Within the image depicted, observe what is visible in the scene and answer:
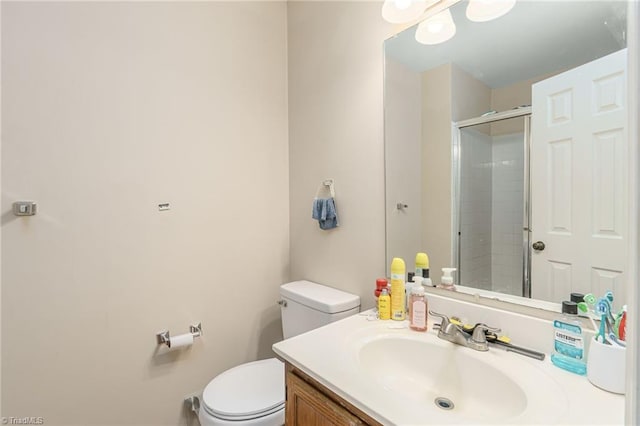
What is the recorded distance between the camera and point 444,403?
85 cm

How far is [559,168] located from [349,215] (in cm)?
82

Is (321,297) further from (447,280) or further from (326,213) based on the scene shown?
(447,280)

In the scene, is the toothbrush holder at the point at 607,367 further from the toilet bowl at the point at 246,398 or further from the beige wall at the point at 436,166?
the toilet bowl at the point at 246,398

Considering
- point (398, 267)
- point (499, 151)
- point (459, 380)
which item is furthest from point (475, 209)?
point (459, 380)

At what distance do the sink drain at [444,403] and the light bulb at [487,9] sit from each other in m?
1.24

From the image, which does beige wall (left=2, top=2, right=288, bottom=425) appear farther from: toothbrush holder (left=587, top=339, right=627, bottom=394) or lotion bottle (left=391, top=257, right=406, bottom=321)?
toothbrush holder (left=587, top=339, right=627, bottom=394)

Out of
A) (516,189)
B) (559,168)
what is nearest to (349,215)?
(516,189)

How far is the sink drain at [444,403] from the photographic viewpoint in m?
0.83

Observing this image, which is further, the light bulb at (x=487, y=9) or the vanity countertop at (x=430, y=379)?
the light bulb at (x=487, y=9)

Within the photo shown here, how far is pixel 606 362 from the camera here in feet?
2.24

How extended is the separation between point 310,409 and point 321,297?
2.00ft

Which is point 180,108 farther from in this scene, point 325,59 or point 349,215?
point 349,215

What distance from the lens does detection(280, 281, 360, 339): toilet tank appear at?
133 centimetres

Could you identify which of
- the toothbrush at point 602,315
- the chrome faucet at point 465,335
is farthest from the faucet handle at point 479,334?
the toothbrush at point 602,315
